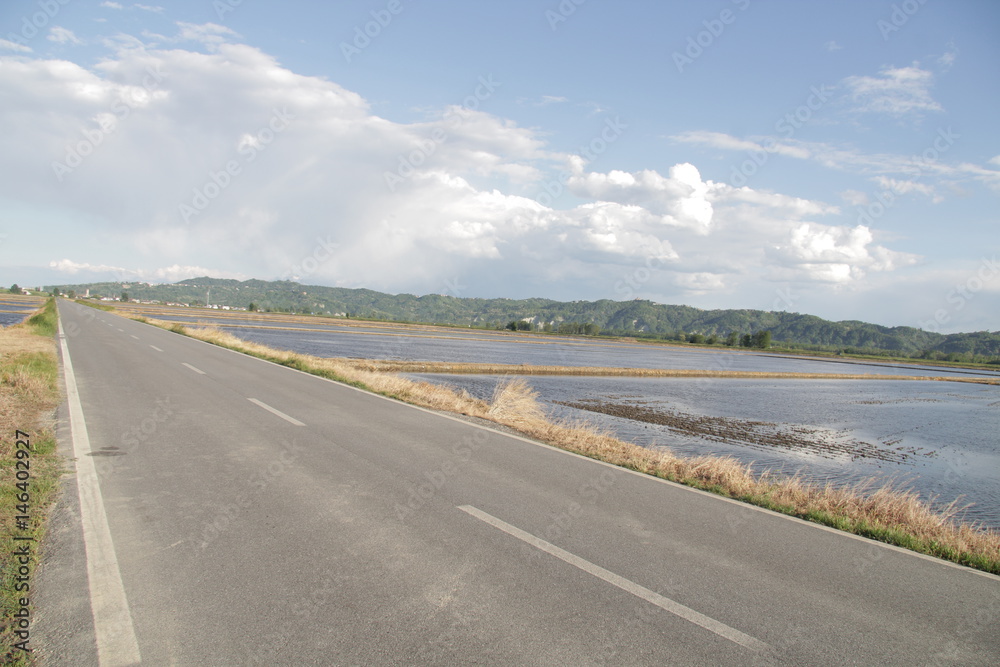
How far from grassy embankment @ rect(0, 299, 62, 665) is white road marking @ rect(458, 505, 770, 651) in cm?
380

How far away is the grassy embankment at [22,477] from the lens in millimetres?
3920

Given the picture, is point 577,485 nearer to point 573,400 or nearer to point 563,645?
point 563,645

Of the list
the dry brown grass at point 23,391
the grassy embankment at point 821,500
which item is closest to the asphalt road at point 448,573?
the grassy embankment at point 821,500

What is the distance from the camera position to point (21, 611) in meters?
3.79

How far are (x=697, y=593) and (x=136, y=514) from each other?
18.1 ft

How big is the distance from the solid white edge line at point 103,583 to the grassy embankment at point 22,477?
32cm

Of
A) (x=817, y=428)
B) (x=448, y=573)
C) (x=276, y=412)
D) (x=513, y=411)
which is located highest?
(x=448, y=573)

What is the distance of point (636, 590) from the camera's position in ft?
14.8

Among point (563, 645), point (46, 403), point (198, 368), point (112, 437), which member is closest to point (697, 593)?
point (563, 645)

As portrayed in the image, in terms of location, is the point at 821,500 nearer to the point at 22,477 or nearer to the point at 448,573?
the point at 448,573

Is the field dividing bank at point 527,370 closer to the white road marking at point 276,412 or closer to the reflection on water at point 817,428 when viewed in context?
the reflection on water at point 817,428

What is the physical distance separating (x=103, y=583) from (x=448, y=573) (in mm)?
2655

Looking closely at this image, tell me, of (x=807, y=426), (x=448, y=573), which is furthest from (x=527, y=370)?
(x=448, y=573)

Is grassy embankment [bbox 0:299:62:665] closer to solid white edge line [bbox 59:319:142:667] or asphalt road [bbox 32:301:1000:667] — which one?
asphalt road [bbox 32:301:1000:667]
